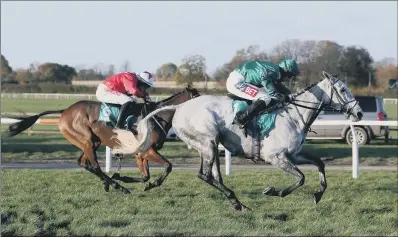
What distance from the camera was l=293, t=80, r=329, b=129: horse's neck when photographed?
744cm

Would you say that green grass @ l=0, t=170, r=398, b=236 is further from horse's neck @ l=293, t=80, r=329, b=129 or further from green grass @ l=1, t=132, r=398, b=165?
green grass @ l=1, t=132, r=398, b=165

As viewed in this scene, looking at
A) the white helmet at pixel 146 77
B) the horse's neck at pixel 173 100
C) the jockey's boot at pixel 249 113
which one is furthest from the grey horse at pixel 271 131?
the horse's neck at pixel 173 100

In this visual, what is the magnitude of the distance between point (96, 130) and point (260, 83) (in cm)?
310

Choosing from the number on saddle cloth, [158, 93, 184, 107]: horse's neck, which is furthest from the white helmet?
[158, 93, 184, 107]: horse's neck

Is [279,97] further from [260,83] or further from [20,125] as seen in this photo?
[20,125]

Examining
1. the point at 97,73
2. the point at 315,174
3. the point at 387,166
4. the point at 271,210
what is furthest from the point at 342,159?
the point at 271,210

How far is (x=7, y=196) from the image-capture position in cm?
1037

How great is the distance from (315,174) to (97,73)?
6.90m

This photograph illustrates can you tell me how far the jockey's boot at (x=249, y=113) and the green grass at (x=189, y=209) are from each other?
175cm

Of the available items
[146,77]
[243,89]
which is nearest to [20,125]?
[146,77]

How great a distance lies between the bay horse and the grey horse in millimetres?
1093

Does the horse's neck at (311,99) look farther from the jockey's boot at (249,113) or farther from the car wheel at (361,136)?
the car wheel at (361,136)

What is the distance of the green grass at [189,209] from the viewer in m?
8.59

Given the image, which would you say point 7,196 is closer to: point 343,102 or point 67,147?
point 343,102
